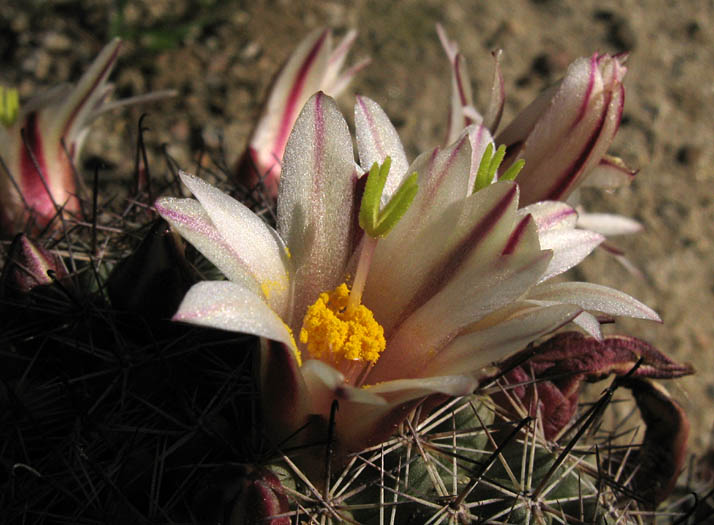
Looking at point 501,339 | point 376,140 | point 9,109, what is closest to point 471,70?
point 9,109

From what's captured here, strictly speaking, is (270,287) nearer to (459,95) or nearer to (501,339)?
(501,339)

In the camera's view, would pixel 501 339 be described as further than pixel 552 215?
No

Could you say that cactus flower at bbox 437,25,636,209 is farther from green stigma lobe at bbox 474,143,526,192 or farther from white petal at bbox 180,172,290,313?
white petal at bbox 180,172,290,313

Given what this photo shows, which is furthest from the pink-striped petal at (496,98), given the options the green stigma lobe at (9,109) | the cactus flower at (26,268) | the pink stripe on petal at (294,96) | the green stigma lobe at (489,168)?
the green stigma lobe at (9,109)

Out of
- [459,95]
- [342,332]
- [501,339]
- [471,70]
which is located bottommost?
[471,70]

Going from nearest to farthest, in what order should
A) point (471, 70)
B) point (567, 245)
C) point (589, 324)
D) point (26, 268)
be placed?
point (589, 324)
point (567, 245)
point (26, 268)
point (471, 70)

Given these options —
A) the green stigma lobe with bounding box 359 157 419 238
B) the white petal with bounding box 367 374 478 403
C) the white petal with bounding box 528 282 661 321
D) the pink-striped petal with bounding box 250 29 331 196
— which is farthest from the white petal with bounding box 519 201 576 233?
the pink-striped petal with bounding box 250 29 331 196
